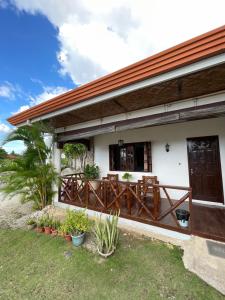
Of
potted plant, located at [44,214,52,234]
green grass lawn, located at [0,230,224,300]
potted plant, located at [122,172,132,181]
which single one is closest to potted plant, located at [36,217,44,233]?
potted plant, located at [44,214,52,234]

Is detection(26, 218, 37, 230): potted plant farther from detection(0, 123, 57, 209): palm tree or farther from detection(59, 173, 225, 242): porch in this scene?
detection(59, 173, 225, 242): porch

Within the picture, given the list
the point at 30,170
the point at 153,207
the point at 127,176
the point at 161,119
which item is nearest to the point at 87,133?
the point at 30,170

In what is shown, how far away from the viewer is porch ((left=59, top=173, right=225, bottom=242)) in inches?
115

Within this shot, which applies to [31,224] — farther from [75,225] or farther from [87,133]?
[87,133]

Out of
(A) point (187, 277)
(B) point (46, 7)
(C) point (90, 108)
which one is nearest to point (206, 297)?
(A) point (187, 277)

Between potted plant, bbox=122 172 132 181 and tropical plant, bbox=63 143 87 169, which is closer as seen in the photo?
potted plant, bbox=122 172 132 181

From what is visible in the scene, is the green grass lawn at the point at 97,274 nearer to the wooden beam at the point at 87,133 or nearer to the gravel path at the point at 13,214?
the gravel path at the point at 13,214

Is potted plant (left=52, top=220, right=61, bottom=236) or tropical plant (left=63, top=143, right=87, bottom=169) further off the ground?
tropical plant (left=63, top=143, right=87, bottom=169)

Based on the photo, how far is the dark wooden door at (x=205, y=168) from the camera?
453 cm

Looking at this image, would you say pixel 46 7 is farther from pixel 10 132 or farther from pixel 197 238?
pixel 197 238

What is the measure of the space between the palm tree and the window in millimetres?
2693

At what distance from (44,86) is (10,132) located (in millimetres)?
6228

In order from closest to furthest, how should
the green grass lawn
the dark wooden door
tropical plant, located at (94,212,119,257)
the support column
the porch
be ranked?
the green grass lawn, tropical plant, located at (94,212,119,257), the porch, the dark wooden door, the support column

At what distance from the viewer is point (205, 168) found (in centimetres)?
471
